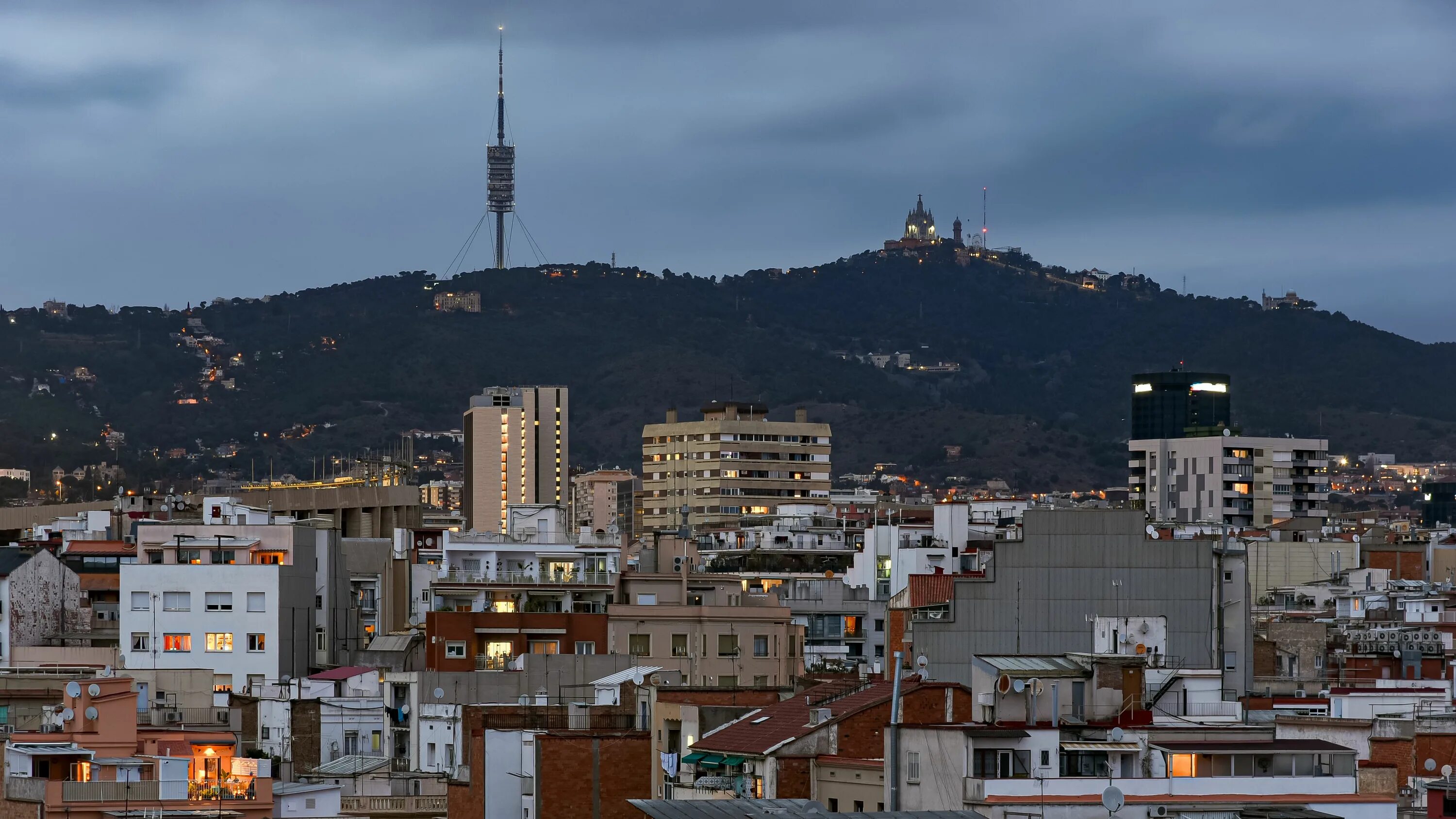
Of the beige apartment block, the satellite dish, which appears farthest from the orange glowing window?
the beige apartment block

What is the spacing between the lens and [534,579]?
8819 cm

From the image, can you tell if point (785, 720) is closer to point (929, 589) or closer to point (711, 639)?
point (929, 589)

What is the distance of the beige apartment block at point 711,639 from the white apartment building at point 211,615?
10.6m

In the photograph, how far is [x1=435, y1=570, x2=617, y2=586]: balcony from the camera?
87.1 m

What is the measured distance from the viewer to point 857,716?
4066 cm

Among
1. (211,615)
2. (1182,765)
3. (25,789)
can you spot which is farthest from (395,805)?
(211,615)

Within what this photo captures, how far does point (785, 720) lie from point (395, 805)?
1211cm

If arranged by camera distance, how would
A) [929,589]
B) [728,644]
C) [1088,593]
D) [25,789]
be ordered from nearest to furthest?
[25,789]
[1088,593]
[929,589]
[728,644]

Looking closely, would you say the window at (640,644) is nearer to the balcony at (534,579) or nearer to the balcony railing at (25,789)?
the balcony at (534,579)

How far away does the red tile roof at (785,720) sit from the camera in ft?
135

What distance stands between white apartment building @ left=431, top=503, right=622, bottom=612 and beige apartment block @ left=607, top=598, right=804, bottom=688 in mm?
2027

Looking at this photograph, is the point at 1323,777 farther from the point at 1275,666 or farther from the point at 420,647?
the point at 420,647

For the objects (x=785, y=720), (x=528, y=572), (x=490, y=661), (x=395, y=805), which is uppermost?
(x=528, y=572)

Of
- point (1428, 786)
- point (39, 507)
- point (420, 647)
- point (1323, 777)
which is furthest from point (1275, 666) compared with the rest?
point (39, 507)
